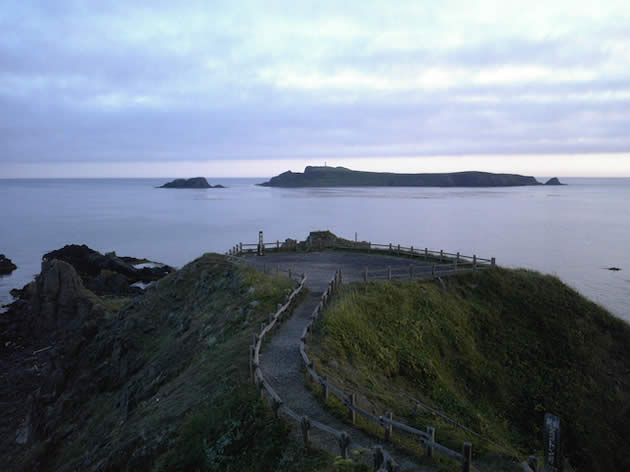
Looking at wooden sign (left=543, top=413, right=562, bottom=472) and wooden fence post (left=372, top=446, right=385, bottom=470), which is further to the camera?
wooden sign (left=543, top=413, right=562, bottom=472)

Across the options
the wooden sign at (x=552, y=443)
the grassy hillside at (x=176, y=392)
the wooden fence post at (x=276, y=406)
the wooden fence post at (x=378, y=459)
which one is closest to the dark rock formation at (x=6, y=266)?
the grassy hillside at (x=176, y=392)

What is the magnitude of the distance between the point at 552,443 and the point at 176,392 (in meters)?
12.7

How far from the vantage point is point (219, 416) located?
1323 cm

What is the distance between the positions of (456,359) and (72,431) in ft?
65.0

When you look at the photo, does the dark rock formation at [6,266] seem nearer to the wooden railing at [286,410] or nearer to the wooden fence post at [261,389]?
the wooden railing at [286,410]

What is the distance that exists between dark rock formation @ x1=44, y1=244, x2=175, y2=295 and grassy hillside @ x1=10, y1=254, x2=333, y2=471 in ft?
67.4

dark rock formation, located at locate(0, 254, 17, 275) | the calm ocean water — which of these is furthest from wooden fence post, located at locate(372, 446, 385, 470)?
dark rock formation, located at locate(0, 254, 17, 275)

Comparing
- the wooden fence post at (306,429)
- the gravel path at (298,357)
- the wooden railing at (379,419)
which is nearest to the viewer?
the wooden railing at (379,419)

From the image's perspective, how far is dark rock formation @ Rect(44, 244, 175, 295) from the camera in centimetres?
5481

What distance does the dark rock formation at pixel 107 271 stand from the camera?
54812mm

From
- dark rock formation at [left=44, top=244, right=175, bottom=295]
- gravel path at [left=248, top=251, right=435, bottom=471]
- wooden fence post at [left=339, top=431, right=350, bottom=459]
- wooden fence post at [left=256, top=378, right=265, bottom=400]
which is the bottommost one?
dark rock formation at [left=44, top=244, right=175, bottom=295]

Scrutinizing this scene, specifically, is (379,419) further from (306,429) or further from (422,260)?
(422,260)

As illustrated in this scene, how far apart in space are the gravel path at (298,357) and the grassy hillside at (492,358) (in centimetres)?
132

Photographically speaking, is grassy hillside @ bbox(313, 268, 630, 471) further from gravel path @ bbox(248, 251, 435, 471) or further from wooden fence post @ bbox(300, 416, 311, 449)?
wooden fence post @ bbox(300, 416, 311, 449)
